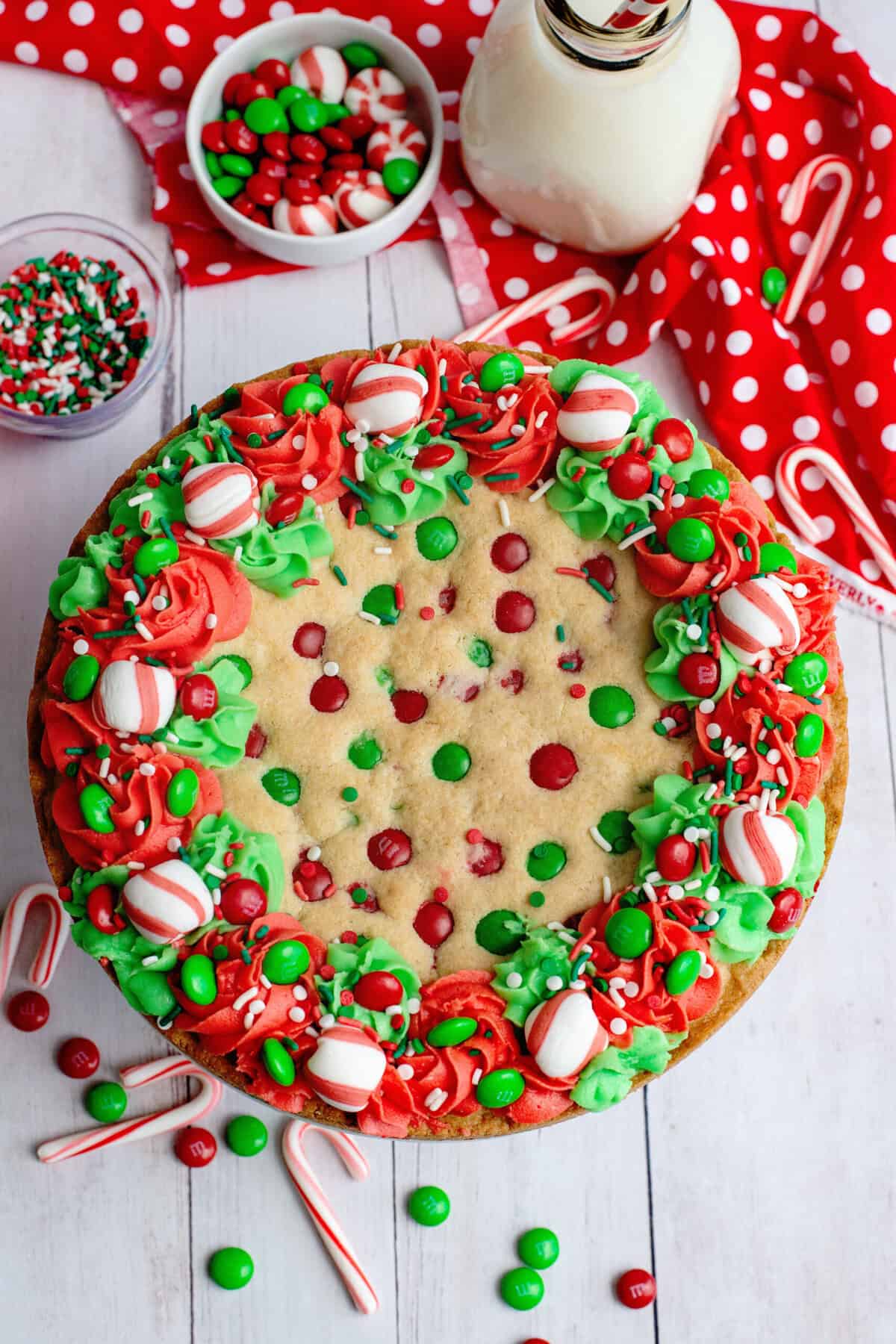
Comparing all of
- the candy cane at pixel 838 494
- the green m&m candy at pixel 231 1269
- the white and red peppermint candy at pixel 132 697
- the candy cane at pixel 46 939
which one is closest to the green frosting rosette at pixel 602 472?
the candy cane at pixel 838 494

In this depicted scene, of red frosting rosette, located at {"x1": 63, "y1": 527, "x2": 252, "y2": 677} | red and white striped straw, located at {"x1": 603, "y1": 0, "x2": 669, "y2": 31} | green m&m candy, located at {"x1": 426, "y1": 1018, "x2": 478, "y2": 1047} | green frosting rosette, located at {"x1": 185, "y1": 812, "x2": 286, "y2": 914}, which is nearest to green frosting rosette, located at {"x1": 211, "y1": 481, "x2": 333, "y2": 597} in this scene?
red frosting rosette, located at {"x1": 63, "y1": 527, "x2": 252, "y2": 677}

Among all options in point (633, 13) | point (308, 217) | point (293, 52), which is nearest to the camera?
point (633, 13)

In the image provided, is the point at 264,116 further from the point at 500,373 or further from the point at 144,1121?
the point at 144,1121

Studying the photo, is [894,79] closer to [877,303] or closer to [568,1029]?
[877,303]

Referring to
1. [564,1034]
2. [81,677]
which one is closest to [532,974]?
[564,1034]

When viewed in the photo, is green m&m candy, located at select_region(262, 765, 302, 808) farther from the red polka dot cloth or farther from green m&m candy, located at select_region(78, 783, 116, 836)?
the red polka dot cloth

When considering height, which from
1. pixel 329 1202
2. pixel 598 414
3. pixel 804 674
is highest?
pixel 598 414

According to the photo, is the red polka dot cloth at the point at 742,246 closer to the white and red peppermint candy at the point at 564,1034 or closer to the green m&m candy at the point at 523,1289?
the white and red peppermint candy at the point at 564,1034

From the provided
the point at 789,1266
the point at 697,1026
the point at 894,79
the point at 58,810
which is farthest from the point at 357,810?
the point at 894,79

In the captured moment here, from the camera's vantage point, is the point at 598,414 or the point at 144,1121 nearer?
the point at 598,414
